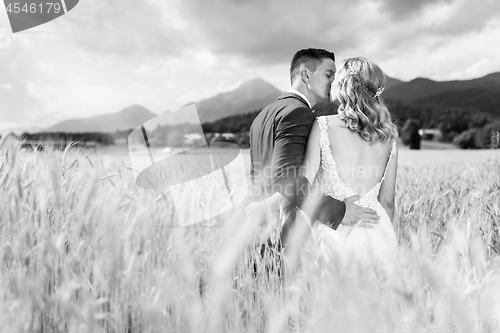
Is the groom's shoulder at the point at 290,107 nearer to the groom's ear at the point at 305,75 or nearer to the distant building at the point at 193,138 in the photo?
the groom's ear at the point at 305,75

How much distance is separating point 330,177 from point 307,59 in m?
0.85

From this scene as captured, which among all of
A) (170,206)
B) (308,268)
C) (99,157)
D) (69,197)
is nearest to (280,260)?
(308,268)

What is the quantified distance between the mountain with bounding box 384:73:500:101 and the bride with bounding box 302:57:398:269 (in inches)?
5232

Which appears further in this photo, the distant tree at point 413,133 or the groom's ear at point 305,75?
the distant tree at point 413,133

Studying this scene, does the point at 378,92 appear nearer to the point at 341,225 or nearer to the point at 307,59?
the point at 307,59

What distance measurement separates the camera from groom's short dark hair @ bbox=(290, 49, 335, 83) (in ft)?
9.93

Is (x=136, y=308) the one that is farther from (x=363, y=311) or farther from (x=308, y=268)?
(x=363, y=311)

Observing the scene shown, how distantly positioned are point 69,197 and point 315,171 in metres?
1.49

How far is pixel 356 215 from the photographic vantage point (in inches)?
102

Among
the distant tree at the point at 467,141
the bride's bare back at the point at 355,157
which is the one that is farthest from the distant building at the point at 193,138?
the distant tree at the point at 467,141

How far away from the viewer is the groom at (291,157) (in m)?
2.42

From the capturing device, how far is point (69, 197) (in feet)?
5.37

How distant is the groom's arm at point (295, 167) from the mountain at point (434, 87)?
133243mm

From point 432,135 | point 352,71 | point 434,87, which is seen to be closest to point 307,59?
point 352,71
